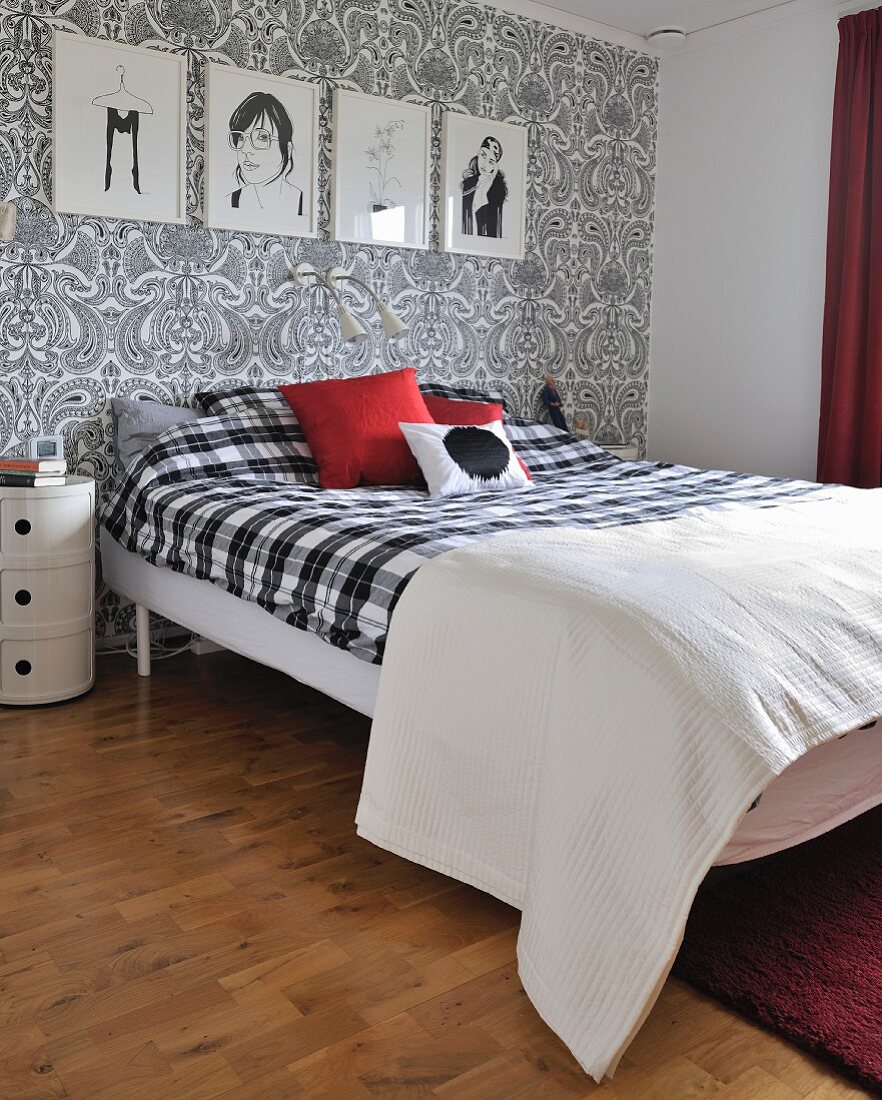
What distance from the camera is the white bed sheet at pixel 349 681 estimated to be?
1772 mm

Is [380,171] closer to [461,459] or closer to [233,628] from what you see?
[461,459]

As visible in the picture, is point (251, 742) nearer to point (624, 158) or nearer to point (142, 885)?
point (142, 885)

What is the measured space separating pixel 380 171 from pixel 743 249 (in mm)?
1637

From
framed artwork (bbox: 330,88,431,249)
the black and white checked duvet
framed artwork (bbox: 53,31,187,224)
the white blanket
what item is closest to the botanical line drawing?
framed artwork (bbox: 330,88,431,249)

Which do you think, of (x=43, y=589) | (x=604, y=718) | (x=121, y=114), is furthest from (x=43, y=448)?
(x=604, y=718)

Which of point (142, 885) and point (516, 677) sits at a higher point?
point (516, 677)

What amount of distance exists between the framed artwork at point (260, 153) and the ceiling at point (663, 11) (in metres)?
1.28

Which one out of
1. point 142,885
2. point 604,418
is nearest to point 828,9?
point 604,418

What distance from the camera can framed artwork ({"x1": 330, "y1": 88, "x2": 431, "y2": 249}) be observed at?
368 centimetres

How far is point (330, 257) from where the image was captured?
3717 millimetres

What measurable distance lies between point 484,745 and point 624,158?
3546mm

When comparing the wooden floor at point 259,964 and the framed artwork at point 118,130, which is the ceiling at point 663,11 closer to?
the framed artwork at point 118,130

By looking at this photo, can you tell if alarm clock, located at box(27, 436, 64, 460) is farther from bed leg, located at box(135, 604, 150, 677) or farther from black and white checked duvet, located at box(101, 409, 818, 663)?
bed leg, located at box(135, 604, 150, 677)

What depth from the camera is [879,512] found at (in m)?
2.59
